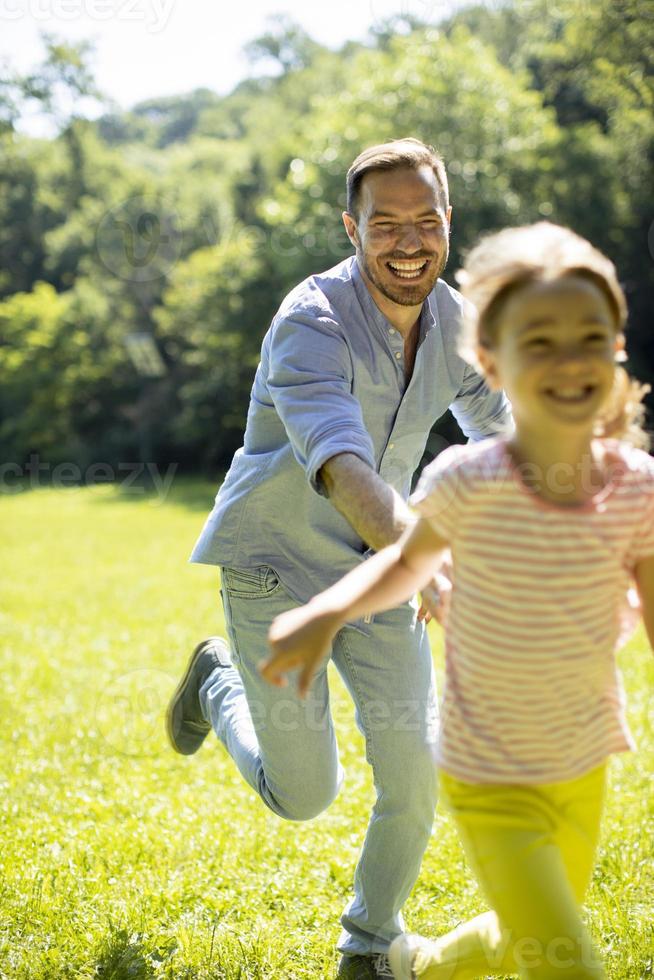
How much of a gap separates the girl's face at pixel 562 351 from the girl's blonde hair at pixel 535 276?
30 mm

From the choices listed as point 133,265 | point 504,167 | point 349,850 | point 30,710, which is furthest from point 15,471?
point 349,850

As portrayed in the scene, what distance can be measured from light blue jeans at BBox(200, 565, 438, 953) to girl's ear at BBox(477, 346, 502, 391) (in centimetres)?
137

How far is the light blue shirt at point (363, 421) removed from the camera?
339cm

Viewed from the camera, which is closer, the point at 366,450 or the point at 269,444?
the point at 366,450

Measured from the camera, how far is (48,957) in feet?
11.7

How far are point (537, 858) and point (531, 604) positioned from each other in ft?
1.67

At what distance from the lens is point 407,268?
3.39 metres

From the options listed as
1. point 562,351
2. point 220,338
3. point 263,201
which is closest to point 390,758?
point 562,351

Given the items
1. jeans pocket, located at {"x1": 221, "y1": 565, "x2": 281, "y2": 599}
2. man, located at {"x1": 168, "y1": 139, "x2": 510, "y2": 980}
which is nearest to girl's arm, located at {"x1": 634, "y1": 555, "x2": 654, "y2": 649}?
man, located at {"x1": 168, "y1": 139, "x2": 510, "y2": 980}

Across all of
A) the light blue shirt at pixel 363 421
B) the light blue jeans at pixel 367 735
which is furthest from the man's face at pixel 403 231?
the light blue jeans at pixel 367 735

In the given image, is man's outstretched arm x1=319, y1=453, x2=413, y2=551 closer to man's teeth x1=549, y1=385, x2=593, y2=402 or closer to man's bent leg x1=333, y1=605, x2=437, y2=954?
man's teeth x1=549, y1=385, x2=593, y2=402

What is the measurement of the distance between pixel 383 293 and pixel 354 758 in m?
3.20

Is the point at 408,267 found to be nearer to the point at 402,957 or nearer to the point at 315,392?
the point at 315,392

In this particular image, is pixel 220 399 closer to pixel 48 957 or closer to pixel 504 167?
pixel 504 167
